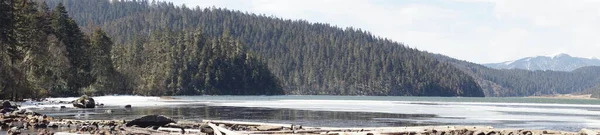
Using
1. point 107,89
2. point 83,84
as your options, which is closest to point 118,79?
point 107,89

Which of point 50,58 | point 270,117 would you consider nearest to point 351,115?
point 270,117

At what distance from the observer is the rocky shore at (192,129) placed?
3098cm

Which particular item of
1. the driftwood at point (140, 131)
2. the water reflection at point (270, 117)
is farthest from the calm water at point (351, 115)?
the driftwood at point (140, 131)

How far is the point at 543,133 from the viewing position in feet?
102

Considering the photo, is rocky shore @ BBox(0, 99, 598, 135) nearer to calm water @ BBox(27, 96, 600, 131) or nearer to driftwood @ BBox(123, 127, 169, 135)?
driftwood @ BBox(123, 127, 169, 135)

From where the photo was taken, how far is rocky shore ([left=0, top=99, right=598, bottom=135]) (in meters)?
31.0

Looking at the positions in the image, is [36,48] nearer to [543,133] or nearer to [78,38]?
[78,38]

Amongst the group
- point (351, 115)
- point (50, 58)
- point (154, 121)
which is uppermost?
point (50, 58)

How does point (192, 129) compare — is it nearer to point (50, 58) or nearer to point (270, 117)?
point (270, 117)

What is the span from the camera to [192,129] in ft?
115

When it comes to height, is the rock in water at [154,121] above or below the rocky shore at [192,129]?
above

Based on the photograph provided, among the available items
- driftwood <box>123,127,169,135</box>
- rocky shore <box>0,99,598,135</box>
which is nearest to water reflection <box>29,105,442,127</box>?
rocky shore <box>0,99,598,135</box>

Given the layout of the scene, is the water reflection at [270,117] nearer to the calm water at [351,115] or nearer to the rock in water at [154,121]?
the calm water at [351,115]

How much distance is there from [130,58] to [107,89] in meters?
56.5
